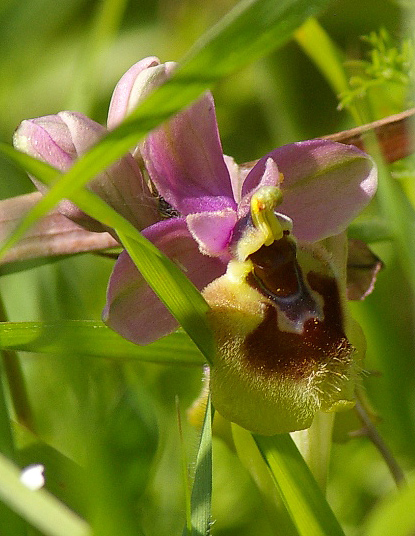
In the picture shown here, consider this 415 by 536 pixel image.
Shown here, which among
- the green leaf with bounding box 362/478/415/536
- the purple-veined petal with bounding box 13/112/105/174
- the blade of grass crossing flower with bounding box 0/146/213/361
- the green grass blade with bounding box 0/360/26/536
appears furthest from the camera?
the purple-veined petal with bounding box 13/112/105/174

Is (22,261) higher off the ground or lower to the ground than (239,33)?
lower

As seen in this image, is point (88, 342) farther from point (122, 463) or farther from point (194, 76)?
point (194, 76)

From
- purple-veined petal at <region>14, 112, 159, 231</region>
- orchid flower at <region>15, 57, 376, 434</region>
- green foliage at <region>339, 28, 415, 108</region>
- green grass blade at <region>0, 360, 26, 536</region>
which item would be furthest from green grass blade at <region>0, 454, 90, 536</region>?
green foliage at <region>339, 28, 415, 108</region>

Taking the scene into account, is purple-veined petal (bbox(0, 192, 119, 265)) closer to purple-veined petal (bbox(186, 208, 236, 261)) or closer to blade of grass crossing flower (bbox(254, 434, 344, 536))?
purple-veined petal (bbox(186, 208, 236, 261))

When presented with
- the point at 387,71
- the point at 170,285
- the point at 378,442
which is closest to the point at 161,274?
the point at 170,285

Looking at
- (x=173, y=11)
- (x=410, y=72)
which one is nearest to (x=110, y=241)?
(x=410, y=72)

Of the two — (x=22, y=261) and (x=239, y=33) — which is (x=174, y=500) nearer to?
(x=22, y=261)
